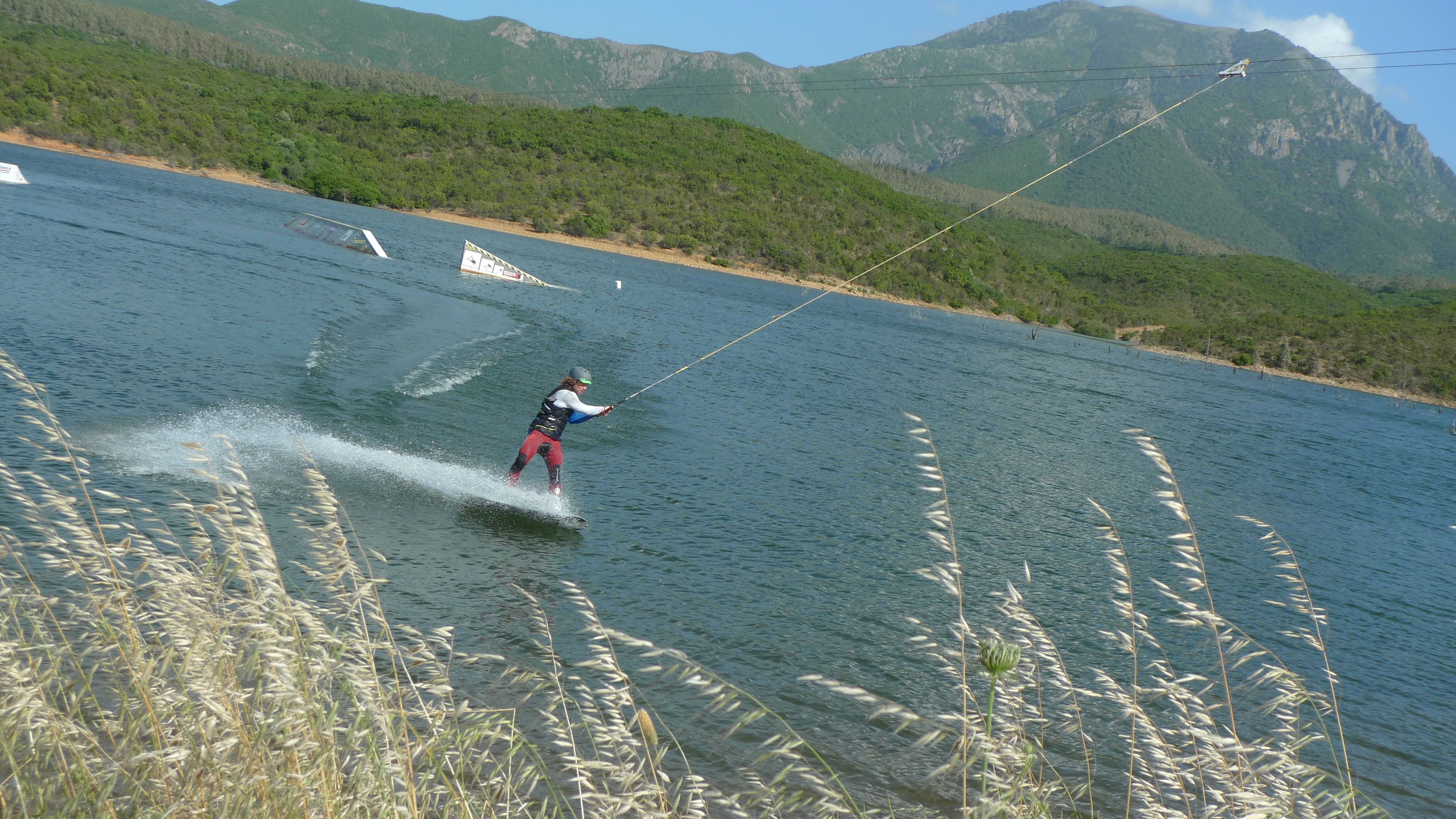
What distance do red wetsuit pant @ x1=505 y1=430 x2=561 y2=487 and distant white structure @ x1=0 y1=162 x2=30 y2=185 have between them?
1786 inches

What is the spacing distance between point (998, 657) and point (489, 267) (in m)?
46.2

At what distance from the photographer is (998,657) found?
99.5 inches

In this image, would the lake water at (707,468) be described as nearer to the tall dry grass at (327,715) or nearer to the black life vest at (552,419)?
the black life vest at (552,419)

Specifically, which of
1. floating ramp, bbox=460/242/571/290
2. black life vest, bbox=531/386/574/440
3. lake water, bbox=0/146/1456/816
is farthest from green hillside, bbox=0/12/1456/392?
black life vest, bbox=531/386/574/440

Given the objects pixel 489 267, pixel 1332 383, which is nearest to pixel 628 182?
pixel 489 267

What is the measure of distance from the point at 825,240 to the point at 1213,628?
115 metres

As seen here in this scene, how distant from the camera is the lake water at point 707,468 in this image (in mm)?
9656

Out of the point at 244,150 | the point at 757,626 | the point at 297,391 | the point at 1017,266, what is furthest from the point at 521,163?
the point at 757,626

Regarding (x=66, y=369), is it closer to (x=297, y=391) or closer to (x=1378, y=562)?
(x=297, y=391)

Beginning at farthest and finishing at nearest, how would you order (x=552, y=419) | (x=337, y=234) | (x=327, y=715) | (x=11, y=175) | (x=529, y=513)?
(x=337, y=234) → (x=11, y=175) → (x=552, y=419) → (x=529, y=513) → (x=327, y=715)

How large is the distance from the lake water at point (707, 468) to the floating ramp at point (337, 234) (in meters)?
4.47

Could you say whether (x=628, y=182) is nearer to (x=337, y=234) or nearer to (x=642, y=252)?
(x=642, y=252)

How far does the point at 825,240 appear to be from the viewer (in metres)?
116

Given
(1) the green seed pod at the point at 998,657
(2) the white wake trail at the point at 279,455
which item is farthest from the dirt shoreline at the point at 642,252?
(1) the green seed pod at the point at 998,657
